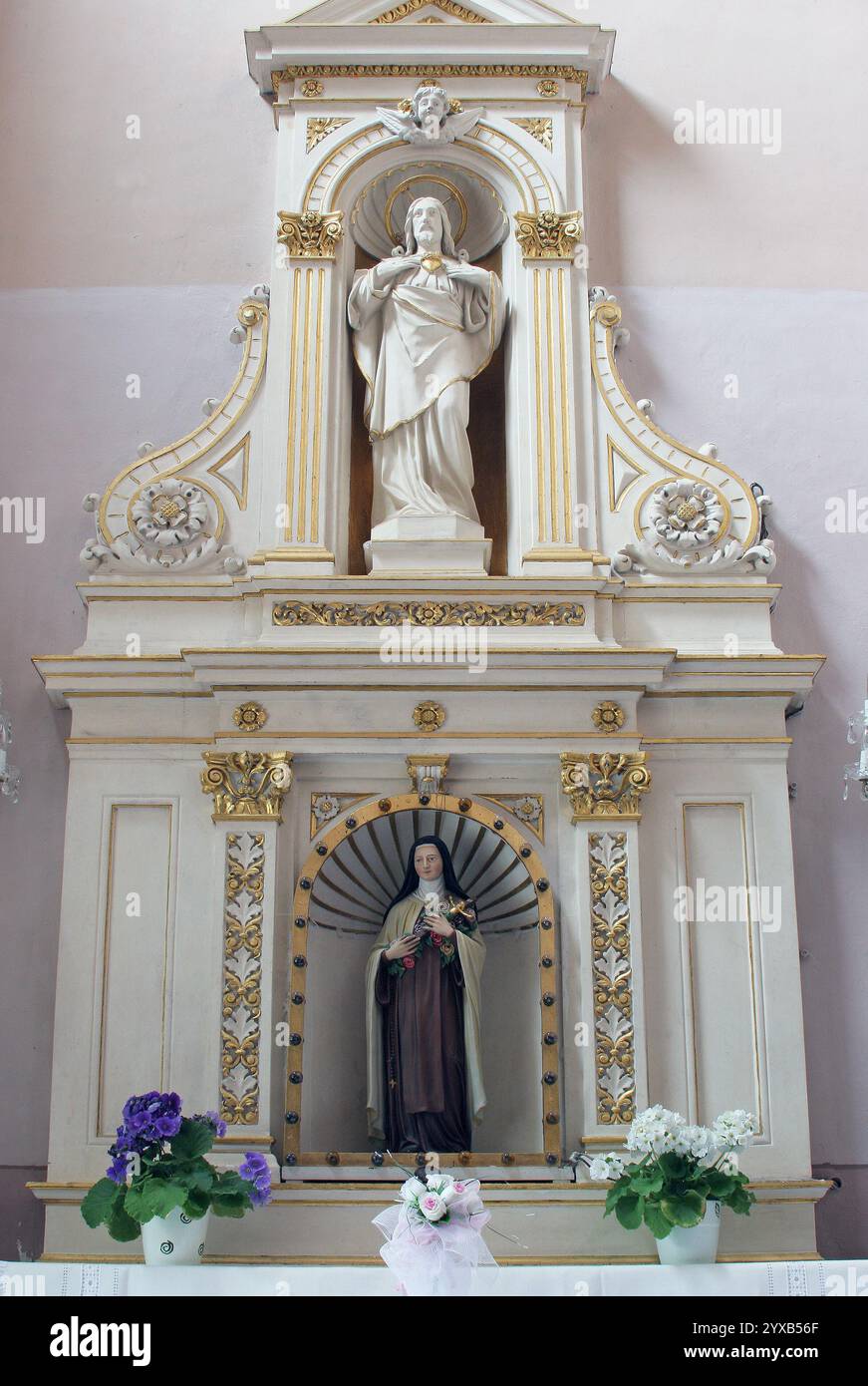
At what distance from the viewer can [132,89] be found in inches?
325

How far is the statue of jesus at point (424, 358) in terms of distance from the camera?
24.1 ft

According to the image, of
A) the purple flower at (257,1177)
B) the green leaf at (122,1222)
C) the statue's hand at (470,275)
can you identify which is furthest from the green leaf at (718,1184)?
the statue's hand at (470,275)

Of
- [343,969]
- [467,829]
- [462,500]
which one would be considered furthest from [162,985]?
[462,500]

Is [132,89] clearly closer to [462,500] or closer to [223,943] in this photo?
[462,500]

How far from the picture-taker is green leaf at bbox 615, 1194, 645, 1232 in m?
5.80

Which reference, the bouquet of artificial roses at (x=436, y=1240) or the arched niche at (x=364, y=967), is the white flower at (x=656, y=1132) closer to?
the arched niche at (x=364, y=967)

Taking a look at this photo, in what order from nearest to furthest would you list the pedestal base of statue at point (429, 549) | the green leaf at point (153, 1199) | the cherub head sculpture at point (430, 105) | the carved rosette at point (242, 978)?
the green leaf at point (153, 1199) < the carved rosette at point (242, 978) < the pedestal base of statue at point (429, 549) < the cherub head sculpture at point (430, 105)

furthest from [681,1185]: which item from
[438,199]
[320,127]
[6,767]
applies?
[320,127]

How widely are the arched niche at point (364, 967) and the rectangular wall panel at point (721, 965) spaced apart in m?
0.54

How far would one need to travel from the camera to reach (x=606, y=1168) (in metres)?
5.98

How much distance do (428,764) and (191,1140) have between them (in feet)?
5.64

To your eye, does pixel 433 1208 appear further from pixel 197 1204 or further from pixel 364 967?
pixel 364 967

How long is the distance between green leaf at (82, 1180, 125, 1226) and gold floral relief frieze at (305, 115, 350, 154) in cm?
452

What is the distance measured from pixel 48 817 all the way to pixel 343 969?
1.34 m
